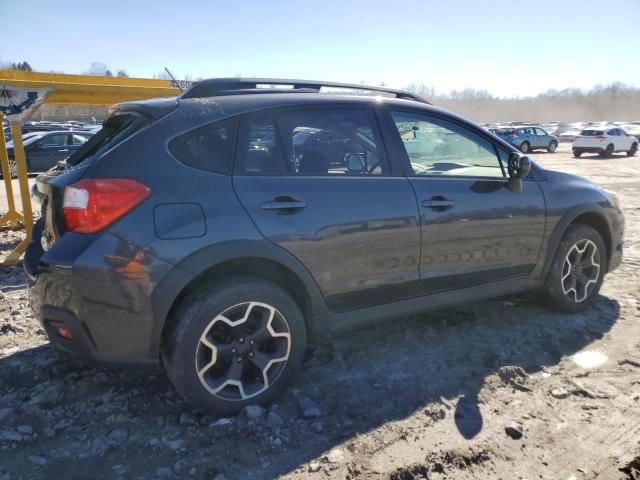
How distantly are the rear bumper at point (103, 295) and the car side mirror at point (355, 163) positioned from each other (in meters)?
1.31

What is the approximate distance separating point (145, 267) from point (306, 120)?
4.39ft

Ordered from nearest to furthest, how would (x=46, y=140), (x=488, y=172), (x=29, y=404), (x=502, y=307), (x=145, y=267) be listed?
1. (x=145, y=267)
2. (x=29, y=404)
3. (x=488, y=172)
4. (x=502, y=307)
5. (x=46, y=140)

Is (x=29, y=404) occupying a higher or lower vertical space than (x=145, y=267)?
lower

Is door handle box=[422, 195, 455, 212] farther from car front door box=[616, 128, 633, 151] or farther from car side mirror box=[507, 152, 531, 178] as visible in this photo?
car front door box=[616, 128, 633, 151]

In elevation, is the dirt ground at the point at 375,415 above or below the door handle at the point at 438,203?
below

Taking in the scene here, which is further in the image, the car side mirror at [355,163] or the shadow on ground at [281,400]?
the car side mirror at [355,163]

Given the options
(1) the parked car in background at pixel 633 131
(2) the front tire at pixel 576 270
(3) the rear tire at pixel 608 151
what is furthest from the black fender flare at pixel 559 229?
(1) the parked car in background at pixel 633 131

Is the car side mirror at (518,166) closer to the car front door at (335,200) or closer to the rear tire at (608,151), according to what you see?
the car front door at (335,200)

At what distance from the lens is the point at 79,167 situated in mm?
2693

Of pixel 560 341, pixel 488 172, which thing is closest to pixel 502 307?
pixel 560 341

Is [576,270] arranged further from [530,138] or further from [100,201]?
[530,138]

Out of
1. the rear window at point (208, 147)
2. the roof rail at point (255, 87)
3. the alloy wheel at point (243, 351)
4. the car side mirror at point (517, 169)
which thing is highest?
the roof rail at point (255, 87)

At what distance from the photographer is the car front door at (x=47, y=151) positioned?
16.1m

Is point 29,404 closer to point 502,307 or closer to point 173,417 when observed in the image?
point 173,417
